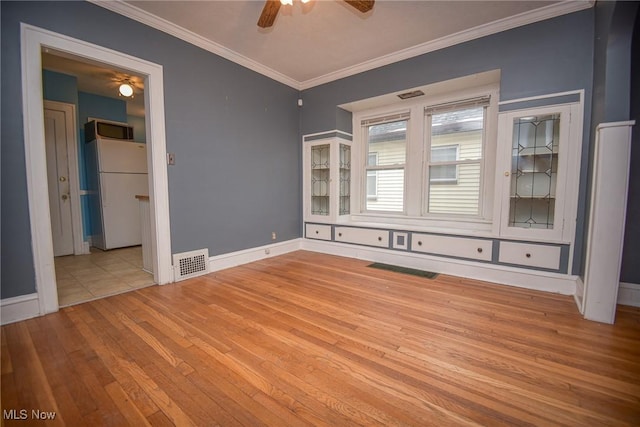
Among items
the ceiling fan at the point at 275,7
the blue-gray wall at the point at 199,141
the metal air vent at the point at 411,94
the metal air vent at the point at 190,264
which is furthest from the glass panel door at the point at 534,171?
the metal air vent at the point at 190,264

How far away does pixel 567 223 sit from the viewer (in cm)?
259

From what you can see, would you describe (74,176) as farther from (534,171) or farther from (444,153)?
(534,171)

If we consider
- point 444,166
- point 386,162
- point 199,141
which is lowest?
point 444,166

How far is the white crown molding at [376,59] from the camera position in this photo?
246 centimetres

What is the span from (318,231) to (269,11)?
3.06 metres

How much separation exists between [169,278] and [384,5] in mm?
3633

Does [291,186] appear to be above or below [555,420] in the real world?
above

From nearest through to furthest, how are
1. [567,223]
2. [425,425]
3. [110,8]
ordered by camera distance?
1. [425,425]
2. [110,8]
3. [567,223]

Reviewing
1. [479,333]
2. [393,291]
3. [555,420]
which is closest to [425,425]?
[555,420]

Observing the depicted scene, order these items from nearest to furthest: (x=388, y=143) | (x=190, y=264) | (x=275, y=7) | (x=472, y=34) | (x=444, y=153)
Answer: (x=275, y=7) < (x=472, y=34) < (x=190, y=264) < (x=444, y=153) < (x=388, y=143)

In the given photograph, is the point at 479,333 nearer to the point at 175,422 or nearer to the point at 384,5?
the point at 175,422

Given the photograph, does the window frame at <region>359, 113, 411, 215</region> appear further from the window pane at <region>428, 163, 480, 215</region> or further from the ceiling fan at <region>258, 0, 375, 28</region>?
the ceiling fan at <region>258, 0, 375, 28</region>

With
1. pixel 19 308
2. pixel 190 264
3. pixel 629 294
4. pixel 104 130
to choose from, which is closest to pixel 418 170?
pixel 629 294

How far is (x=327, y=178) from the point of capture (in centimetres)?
436
